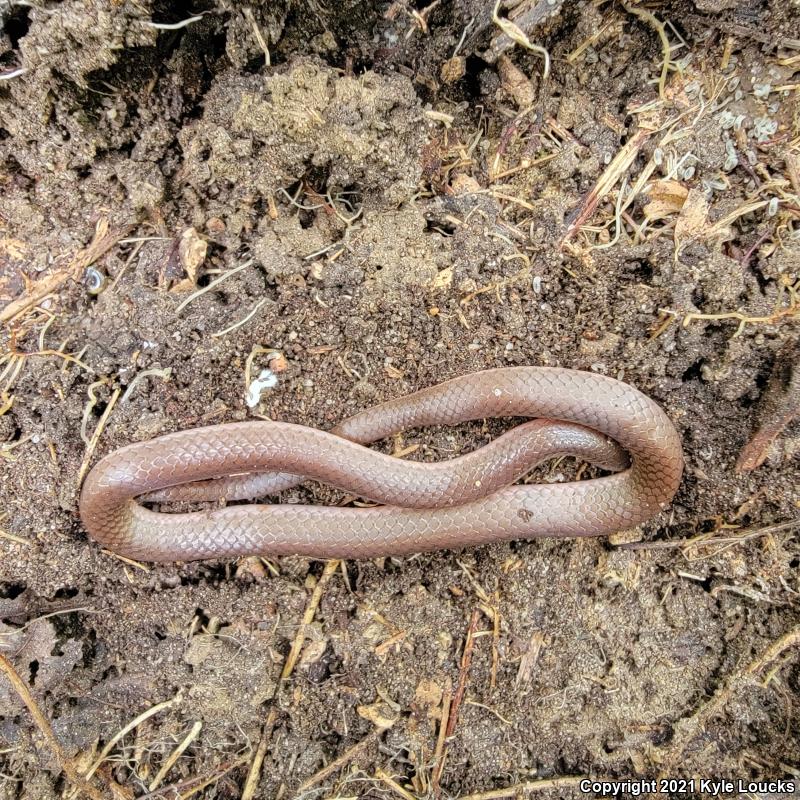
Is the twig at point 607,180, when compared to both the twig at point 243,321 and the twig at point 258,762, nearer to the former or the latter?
the twig at point 243,321

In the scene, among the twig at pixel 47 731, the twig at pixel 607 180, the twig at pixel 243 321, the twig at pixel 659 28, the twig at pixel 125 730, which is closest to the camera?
the twig at pixel 659 28

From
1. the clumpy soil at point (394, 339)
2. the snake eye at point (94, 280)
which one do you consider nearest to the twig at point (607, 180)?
the clumpy soil at point (394, 339)

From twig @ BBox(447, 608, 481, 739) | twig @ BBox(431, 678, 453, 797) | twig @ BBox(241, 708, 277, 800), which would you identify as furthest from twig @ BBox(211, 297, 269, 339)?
twig @ BBox(431, 678, 453, 797)

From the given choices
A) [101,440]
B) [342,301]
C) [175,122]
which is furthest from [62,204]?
[342,301]

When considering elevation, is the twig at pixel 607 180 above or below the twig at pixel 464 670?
above

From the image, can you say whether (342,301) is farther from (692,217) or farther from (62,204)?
(692,217)

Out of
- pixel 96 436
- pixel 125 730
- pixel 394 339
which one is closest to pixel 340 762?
pixel 125 730
